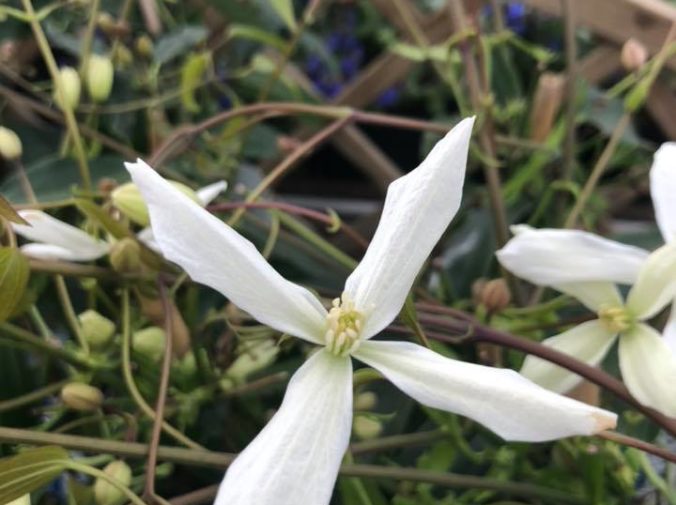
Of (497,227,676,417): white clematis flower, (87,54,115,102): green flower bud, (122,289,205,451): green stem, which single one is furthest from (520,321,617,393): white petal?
(87,54,115,102): green flower bud

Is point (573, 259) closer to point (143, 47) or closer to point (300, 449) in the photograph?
point (300, 449)

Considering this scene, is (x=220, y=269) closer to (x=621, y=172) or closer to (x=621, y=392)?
(x=621, y=392)

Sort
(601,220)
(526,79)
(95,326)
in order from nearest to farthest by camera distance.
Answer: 1. (95,326)
2. (601,220)
3. (526,79)

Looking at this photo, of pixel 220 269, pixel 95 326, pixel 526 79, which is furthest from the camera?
pixel 526 79

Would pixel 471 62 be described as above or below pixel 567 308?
above

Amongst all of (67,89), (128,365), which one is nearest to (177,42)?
(67,89)

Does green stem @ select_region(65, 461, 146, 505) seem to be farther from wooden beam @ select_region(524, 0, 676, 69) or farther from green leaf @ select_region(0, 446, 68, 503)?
wooden beam @ select_region(524, 0, 676, 69)

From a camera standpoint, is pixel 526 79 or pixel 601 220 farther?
pixel 526 79

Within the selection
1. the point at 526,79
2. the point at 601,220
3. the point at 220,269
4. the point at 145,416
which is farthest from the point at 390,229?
the point at 526,79
